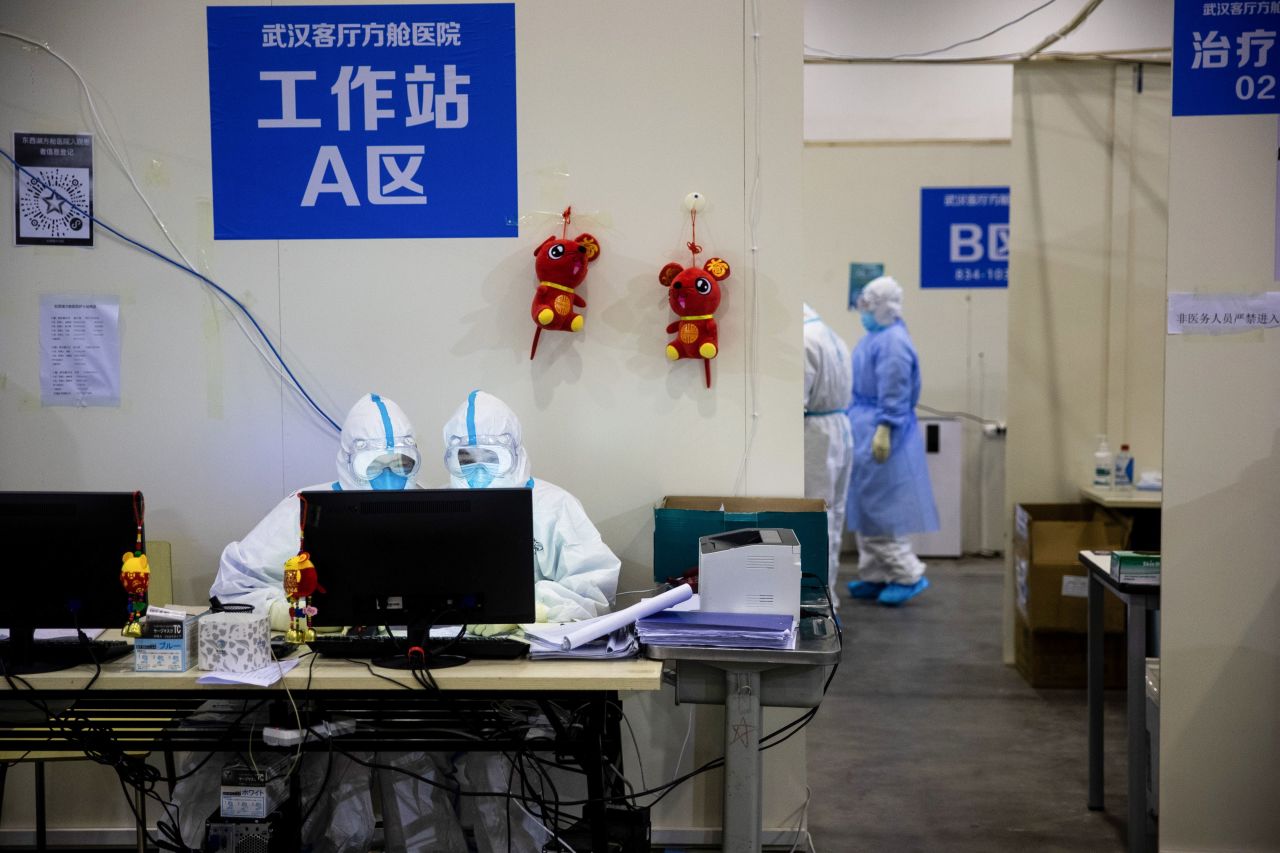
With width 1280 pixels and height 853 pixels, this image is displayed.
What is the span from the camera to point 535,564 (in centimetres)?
270

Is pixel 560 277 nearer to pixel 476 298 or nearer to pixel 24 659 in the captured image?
pixel 476 298

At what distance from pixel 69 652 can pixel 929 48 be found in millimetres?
5150

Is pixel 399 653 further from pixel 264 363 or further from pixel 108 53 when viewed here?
pixel 108 53

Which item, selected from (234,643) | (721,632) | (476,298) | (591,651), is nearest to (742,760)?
(721,632)

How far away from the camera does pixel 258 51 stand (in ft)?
9.93

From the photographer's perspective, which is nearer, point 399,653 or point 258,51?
point 399,653

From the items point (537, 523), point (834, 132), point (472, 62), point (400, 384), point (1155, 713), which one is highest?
point (834, 132)

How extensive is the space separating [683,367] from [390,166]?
0.93 m

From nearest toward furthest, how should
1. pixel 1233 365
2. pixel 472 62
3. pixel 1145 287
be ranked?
1. pixel 1233 365
2. pixel 472 62
3. pixel 1145 287

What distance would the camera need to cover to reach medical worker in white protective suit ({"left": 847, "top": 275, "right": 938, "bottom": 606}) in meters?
5.78

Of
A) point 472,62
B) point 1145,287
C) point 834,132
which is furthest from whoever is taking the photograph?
point 834,132

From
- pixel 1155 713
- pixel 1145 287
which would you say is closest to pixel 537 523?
pixel 1155 713

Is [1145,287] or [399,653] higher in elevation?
[1145,287]

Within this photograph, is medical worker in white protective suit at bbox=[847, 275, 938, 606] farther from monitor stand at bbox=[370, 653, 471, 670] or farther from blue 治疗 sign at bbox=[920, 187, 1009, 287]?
monitor stand at bbox=[370, 653, 471, 670]
